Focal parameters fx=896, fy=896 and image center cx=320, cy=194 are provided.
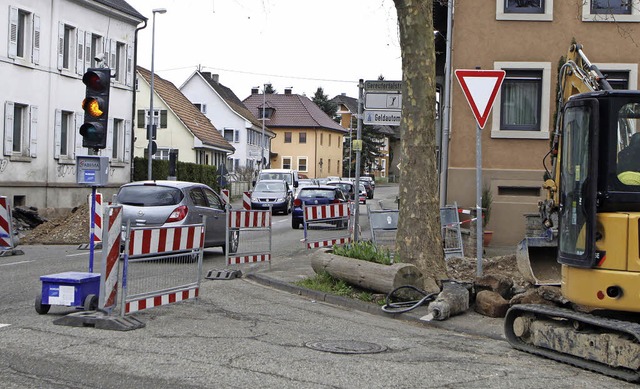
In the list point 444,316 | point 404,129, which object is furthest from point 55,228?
point 444,316

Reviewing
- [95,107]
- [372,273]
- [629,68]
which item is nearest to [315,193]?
[629,68]

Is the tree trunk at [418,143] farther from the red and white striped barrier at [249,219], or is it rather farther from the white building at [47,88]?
the white building at [47,88]

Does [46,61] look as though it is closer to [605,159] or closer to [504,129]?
[504,129]

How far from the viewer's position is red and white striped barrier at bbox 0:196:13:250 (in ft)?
64.1

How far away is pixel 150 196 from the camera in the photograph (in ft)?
61.4

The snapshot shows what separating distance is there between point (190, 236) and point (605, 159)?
17.7ft

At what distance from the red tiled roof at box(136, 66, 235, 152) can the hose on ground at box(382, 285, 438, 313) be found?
5461 centimetres

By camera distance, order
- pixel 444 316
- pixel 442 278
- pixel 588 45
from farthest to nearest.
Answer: pixel 588 45 → pixel 442 278 → pixel 444 316

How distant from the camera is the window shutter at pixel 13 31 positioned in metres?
32.8

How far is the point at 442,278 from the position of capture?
44.1 ft

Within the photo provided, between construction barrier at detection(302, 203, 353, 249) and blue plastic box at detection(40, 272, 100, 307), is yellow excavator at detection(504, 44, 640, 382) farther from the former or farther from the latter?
construction barrier at detection(302, 203, 353, 249)

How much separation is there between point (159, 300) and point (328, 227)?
1045 centimetres

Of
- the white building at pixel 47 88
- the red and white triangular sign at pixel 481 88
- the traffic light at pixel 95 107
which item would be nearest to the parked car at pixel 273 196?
the white building at pixel 47 88

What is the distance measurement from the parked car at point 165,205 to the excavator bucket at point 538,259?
828 centimetres
